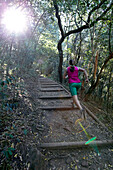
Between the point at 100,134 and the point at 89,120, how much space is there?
0.68m

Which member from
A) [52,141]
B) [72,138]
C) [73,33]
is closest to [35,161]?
[52,141]

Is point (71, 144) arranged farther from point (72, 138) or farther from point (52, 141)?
point (52, 141)

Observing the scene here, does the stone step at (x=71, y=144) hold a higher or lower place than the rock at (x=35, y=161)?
lower

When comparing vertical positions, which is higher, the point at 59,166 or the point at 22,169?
the point at 22,169

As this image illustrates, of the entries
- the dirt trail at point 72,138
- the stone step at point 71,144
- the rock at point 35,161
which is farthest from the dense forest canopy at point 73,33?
the rock at point 35,161

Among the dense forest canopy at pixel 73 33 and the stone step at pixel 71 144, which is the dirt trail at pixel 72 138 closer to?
the stone step at pixel 71 144

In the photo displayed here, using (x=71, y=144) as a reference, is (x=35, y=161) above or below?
above

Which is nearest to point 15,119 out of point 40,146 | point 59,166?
point 40,146

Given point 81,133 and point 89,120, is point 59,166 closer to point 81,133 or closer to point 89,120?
point 81,133

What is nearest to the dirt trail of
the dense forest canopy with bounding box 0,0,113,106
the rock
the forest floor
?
the forest floor

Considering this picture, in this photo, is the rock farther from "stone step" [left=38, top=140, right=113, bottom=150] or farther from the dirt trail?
"stone step" [left=38, top=140, right=113, bottom=150]

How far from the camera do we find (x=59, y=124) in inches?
130

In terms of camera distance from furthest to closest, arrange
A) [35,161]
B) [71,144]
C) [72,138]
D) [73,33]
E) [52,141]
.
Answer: [73,33] → [72,138] → [52,141] → [71,144] → [35,161]

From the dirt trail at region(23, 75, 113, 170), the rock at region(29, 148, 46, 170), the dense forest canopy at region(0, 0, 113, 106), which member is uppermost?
the dense forest canopy at region(0, 0, 113, 106)
